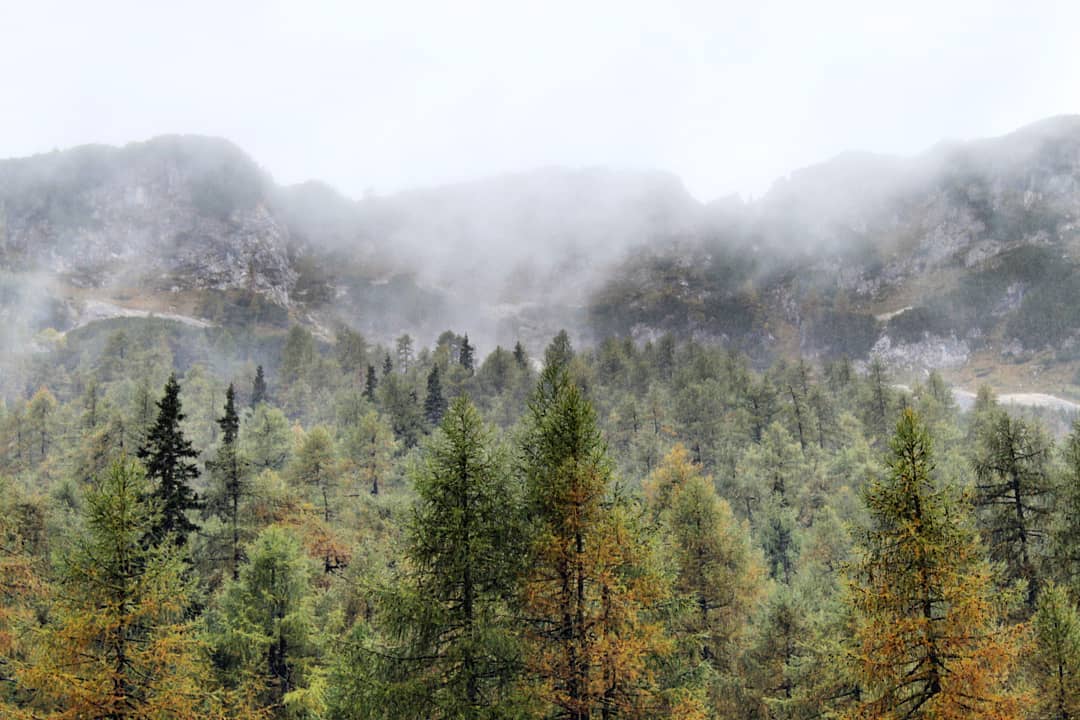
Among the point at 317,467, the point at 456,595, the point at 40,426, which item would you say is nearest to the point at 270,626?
the point at 456,595

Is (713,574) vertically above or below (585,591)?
below

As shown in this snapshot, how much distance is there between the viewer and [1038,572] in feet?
65.9

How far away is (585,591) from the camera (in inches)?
496

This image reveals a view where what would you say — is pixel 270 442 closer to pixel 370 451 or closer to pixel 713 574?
pixel 370 451

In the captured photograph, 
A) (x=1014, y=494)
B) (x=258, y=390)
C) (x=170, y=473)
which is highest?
(x=258, y=390)

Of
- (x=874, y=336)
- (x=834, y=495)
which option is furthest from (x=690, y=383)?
(x=874, y=336)

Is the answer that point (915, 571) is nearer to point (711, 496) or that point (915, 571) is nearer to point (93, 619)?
point (711, 496)

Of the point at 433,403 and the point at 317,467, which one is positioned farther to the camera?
A: the point at 433,403

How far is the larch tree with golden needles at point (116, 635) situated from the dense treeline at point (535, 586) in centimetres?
6

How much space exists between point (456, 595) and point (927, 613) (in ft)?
30.9

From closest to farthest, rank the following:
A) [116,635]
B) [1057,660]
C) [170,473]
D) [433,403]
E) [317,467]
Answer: [116,635] < [1057,660] < [170,473] < [317,467] < [433,403]

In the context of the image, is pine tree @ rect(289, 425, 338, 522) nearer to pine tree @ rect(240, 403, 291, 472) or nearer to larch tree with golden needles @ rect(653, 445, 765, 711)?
pine tree @ rect(240, 403, 291, 472)

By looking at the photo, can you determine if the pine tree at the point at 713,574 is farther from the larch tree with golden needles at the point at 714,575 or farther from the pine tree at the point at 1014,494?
the pine tree at the point at 1014,494

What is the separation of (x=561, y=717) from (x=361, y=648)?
451 cm
